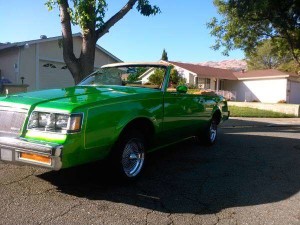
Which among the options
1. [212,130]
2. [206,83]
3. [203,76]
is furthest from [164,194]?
[206,83]

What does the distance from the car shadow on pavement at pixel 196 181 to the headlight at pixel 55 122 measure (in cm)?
93

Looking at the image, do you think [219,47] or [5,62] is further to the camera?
[219,47]

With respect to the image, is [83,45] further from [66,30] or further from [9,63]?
[9,63]

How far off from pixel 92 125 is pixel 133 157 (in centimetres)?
111

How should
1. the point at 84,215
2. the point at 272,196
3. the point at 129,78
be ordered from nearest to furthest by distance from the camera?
the point at 84,215 → the point at 272,196 → the point at 129,78

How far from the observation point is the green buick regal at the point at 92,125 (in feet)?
12.4

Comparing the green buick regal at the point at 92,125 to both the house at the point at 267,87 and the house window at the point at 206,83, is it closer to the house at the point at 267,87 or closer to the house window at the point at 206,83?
the house window at the point at 206,83

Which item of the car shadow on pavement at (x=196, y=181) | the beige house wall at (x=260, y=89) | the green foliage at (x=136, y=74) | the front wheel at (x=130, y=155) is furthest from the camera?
the beige house wall at (x=260, y=89)

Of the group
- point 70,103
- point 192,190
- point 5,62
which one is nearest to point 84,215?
point 70,103

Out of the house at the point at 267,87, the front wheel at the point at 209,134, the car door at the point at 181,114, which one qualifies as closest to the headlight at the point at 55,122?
the car door at the point at 181,114

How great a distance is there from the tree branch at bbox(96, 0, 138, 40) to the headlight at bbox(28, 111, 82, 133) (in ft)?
20.3

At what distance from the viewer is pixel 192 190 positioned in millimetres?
4613

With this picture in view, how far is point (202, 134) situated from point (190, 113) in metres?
1.47

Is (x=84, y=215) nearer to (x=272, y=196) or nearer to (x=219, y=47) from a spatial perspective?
(x=272, y=196)
